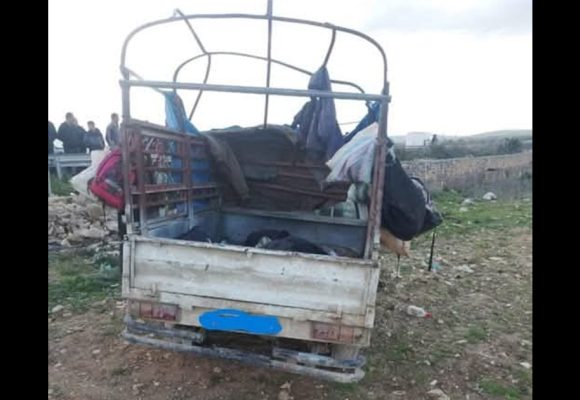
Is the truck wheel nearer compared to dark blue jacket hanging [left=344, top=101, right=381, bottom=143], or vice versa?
the truck wheel

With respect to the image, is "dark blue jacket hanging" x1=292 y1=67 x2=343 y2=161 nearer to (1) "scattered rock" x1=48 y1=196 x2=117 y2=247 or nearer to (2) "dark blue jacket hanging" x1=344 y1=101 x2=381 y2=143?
(2) "dark blue jacket hanging" x1=344 y1=101 x2=381 y2=143

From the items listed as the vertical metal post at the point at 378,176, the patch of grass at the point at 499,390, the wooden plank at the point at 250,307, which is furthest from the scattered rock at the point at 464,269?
the wooden plank at the point at 250,307

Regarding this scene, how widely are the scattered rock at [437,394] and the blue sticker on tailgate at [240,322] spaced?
130 centimetres

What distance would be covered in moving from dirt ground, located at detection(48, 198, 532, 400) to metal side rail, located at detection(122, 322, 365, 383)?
1.43ft

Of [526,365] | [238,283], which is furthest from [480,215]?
[238,283]

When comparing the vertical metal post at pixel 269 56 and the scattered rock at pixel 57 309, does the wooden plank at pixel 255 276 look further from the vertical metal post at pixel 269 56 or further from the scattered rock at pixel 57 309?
the scattered rock at pixel 57 309

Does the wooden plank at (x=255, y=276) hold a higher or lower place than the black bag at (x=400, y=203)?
lower

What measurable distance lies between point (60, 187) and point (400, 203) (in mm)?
8964

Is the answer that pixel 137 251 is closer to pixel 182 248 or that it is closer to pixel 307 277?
pixel 182 248

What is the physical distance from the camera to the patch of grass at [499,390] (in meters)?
3.01

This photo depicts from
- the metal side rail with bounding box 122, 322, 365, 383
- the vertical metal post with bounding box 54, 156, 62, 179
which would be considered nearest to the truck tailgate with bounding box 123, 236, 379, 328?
the metal side rail with bounding box 122, 322, 365, 383

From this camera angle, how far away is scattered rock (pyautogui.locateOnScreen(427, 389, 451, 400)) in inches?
117

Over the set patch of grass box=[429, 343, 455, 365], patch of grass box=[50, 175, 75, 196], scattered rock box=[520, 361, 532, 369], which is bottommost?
scattered rock box=[520, 361, 532, 369]

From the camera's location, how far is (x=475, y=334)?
13.0 ft
